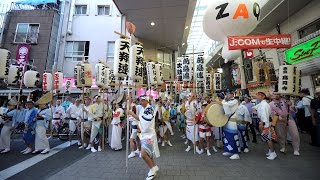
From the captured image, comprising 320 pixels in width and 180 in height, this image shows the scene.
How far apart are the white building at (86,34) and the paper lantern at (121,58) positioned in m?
12.0

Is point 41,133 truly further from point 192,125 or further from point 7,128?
point 192,125

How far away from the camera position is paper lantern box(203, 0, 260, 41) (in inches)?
163

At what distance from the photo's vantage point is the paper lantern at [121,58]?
552 centimetres

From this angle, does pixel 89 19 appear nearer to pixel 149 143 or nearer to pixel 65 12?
pixel 65 12

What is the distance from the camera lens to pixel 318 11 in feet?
29.4

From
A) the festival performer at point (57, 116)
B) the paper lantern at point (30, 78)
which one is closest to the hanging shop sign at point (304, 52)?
the festival performer at point (57, 116)

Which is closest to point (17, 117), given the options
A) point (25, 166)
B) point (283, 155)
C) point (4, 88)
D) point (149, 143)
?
point (25, 166)

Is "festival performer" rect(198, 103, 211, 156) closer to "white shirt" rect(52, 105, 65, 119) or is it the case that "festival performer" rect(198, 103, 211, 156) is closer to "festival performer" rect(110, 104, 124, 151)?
"festival performer" rect(110, 104, 124, 151)

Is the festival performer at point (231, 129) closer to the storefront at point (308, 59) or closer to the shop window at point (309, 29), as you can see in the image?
the storefront at point (308, 59)

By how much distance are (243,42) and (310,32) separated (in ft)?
25.2

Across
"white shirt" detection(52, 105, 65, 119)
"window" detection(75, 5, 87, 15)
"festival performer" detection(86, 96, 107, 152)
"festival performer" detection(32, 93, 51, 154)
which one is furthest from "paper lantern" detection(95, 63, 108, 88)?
"window" detection(75, 5, 87, 15)

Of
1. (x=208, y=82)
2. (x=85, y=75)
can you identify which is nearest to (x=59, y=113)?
(x=85, y=75)

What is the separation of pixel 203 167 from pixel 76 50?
639 inches

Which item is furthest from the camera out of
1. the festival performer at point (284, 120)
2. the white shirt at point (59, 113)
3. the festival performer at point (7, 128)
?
the white shirt at point (59, 113)
